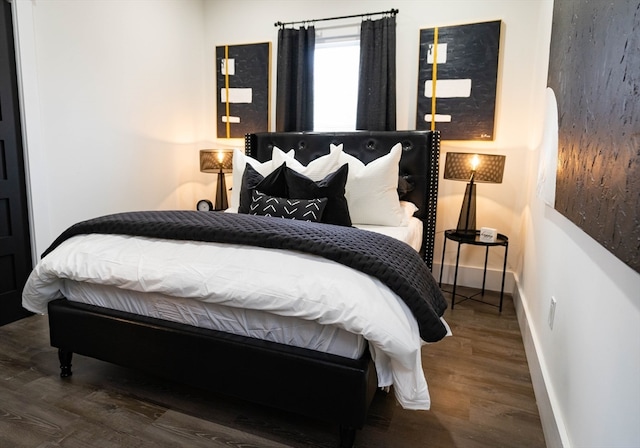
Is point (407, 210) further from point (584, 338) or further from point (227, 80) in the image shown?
point (227, 80)

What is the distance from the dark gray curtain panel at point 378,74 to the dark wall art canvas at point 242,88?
3.38 feet

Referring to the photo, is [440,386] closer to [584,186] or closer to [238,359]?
[238,359]

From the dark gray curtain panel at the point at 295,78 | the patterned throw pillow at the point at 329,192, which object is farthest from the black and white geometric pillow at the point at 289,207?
the dark gray curtain panel at the point at 295,78

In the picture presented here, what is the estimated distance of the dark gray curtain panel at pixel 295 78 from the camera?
3.79 m

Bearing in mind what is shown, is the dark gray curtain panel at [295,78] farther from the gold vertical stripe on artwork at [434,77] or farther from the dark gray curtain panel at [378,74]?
the gold vertical stripe on artwork at [434,77]

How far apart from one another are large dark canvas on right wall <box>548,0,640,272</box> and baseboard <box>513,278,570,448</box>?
77cm

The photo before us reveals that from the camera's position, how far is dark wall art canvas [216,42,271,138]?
4.06 meters

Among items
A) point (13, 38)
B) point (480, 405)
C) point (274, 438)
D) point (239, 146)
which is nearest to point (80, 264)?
point (274, 438)

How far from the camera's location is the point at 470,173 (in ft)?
10.2

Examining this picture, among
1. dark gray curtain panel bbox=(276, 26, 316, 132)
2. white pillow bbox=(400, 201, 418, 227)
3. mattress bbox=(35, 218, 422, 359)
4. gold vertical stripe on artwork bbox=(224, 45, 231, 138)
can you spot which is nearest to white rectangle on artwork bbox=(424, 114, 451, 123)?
white pillow bbox=(400, 201, 418, 227)

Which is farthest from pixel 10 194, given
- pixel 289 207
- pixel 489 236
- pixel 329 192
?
pixel 489 236

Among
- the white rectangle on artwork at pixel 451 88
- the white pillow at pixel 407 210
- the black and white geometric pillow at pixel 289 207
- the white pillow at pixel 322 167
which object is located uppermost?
the white rectangle on artwork at pixel 451 88

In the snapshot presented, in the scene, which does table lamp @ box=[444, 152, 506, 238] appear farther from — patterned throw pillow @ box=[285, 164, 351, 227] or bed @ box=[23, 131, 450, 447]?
bed @ box=[23, 131, 450, 447]

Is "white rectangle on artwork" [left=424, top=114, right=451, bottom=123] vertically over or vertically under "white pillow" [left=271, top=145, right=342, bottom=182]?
over
